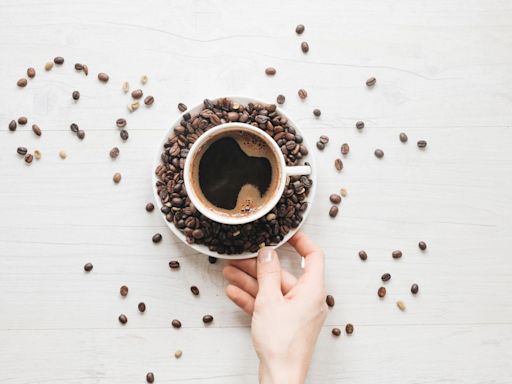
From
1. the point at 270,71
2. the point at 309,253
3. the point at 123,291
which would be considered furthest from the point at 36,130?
the point at 309,253

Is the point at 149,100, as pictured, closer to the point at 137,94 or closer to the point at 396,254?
the point at 137,94

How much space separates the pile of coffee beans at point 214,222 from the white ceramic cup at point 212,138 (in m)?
0.07

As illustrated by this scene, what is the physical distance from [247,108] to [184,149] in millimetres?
148

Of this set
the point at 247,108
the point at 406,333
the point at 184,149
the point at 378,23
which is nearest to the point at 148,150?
the point at 184,149

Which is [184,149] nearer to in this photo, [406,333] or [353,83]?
[353,83]

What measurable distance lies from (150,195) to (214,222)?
0.56ft

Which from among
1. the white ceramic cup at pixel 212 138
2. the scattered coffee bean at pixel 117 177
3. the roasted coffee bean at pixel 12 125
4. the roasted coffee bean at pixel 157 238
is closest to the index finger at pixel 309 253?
the white ceramic cup at pixel 212 138

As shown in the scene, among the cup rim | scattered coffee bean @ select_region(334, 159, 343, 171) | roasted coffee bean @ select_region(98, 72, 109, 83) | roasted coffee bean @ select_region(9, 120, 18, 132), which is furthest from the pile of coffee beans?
roasted coffee bean @ select_region(9, 120, 18, 132)

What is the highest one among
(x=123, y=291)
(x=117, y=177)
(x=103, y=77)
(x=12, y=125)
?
(x=103, y=77)

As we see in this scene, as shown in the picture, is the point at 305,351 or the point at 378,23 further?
the point at 378,23

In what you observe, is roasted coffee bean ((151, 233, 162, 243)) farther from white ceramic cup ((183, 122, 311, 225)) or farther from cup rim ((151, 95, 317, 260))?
white ceramic cup ((183, 122, 311, 225))

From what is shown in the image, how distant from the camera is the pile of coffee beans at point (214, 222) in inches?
42.2

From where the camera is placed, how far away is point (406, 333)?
1193 mm

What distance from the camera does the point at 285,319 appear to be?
0.98 m
